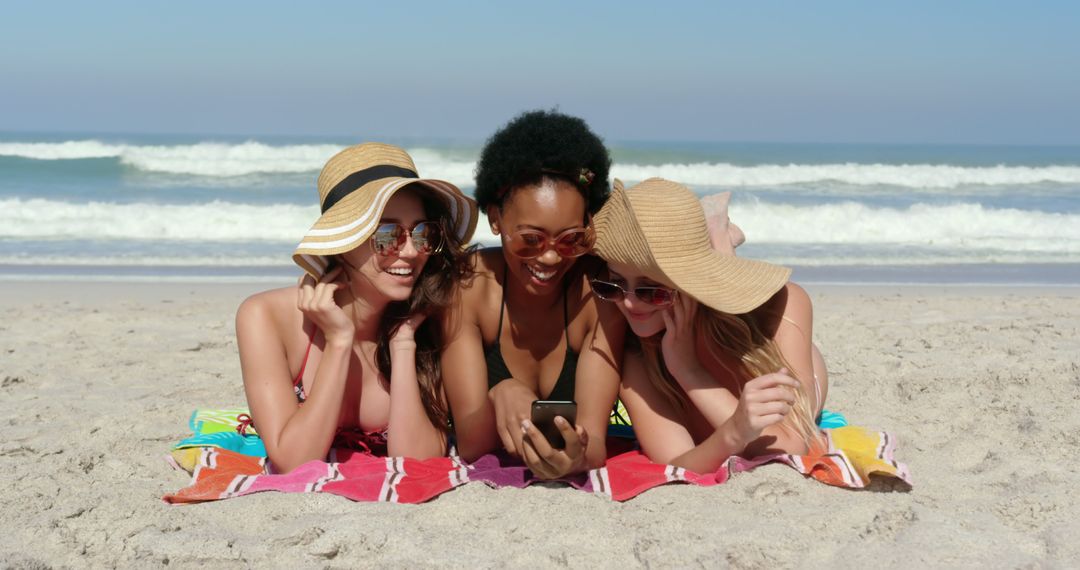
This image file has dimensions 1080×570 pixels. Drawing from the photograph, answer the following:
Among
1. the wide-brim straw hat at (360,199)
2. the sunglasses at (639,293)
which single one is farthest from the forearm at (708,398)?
the wide-brim straw hat at (360,199)

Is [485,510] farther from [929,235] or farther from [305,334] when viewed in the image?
[929,235]

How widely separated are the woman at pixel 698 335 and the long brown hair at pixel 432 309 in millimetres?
640

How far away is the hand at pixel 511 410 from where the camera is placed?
3.67m

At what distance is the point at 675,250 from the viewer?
3.60 m

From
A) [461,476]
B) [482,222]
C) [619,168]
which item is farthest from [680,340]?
[619,168]

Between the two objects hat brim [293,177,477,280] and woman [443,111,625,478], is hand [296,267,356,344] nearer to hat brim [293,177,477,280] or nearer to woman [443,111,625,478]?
hat brim [293,177,477,280]

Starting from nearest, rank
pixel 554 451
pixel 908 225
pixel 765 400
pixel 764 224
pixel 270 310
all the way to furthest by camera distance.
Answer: pixel 765 400, pixel 554 451, pixel 270 310, pixel 764 224, pixel 908 225

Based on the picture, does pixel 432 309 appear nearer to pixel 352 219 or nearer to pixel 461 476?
pixel 352 219

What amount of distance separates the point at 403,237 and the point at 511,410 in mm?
795

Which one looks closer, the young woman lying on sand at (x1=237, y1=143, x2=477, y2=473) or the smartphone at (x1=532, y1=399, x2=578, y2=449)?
the smartphone at (x1=532, y1=399, x2=578, y2=449)

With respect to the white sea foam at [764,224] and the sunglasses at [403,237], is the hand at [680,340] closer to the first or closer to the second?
the sunglasses at [403,237]

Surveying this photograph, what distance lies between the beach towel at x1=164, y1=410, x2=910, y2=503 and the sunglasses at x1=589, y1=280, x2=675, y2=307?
2.19ft

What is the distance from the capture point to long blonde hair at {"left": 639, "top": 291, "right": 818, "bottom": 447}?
3736mm

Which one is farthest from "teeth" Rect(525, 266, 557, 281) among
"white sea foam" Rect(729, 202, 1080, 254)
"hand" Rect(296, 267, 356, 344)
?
"white sea foam" Rect(729, 202, 1080, 254)
